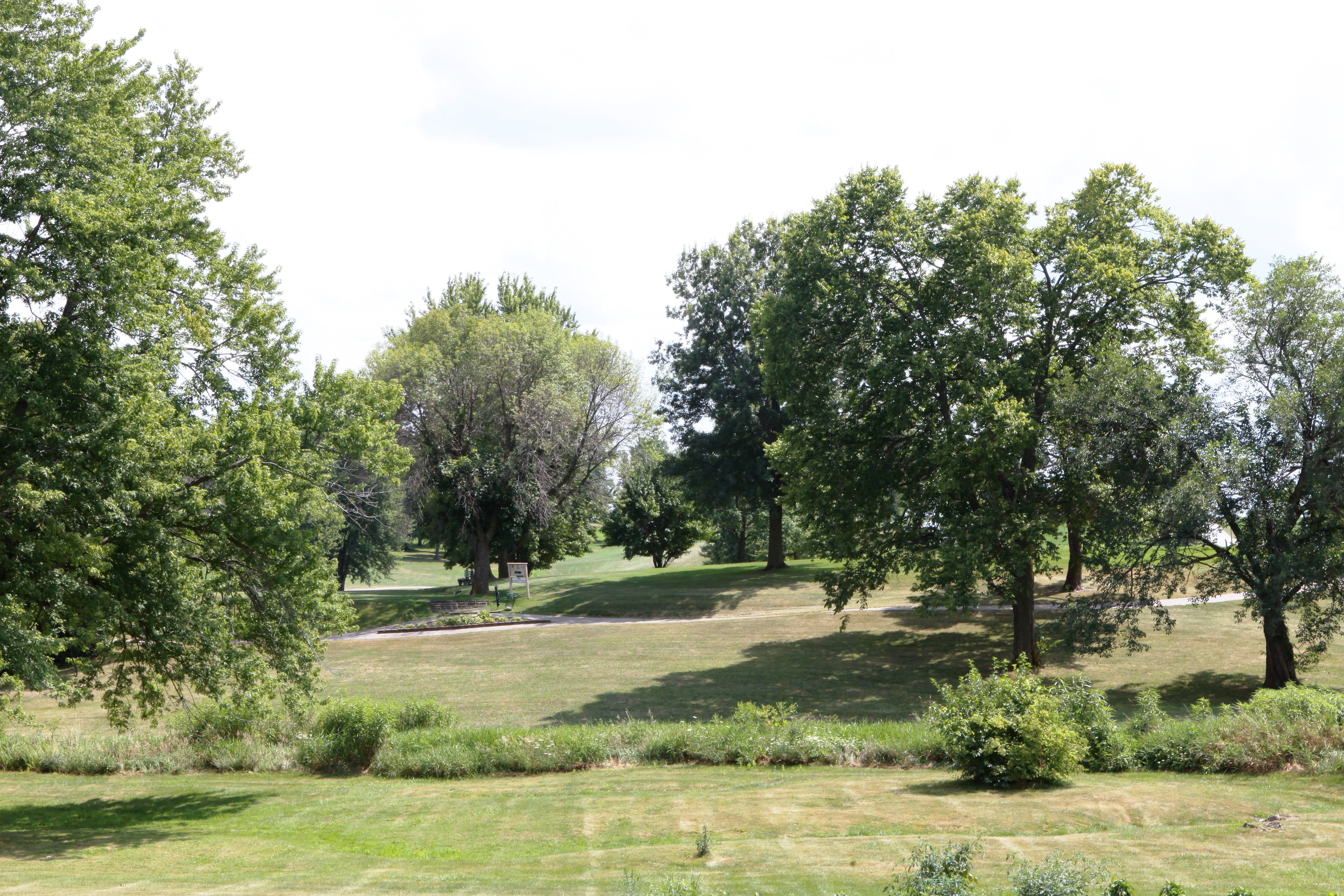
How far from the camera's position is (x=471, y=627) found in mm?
35531

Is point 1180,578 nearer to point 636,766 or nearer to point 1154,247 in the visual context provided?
point 1154,247

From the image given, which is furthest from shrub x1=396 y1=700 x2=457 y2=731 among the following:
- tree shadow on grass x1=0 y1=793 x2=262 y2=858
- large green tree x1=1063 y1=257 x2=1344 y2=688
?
large green tree x1=1063 y1=257 x2=1344 y2=688

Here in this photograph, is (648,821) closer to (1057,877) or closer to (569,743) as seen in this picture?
(569,743)

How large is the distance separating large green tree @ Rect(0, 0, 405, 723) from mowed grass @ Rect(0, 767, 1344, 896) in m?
1.96

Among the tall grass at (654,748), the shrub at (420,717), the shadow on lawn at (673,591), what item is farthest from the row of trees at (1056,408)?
the shrub at (420,717)

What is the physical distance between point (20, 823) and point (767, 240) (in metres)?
39.1

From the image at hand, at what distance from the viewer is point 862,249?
26281 mm

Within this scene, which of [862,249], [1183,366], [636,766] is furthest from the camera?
[862,249]

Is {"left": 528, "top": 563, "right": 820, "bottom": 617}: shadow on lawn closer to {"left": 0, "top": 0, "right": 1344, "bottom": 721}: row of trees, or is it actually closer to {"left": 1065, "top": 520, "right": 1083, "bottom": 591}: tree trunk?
{"left": 0, "top": 0, "right": 1344, "bottom": 721}: row of trees

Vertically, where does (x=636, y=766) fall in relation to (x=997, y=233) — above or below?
below

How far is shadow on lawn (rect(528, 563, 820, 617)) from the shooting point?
3831 centimetres

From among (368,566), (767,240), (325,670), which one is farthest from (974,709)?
(368,566)

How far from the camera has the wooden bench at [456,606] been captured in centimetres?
3925

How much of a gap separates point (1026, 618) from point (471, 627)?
19791 millimetres
